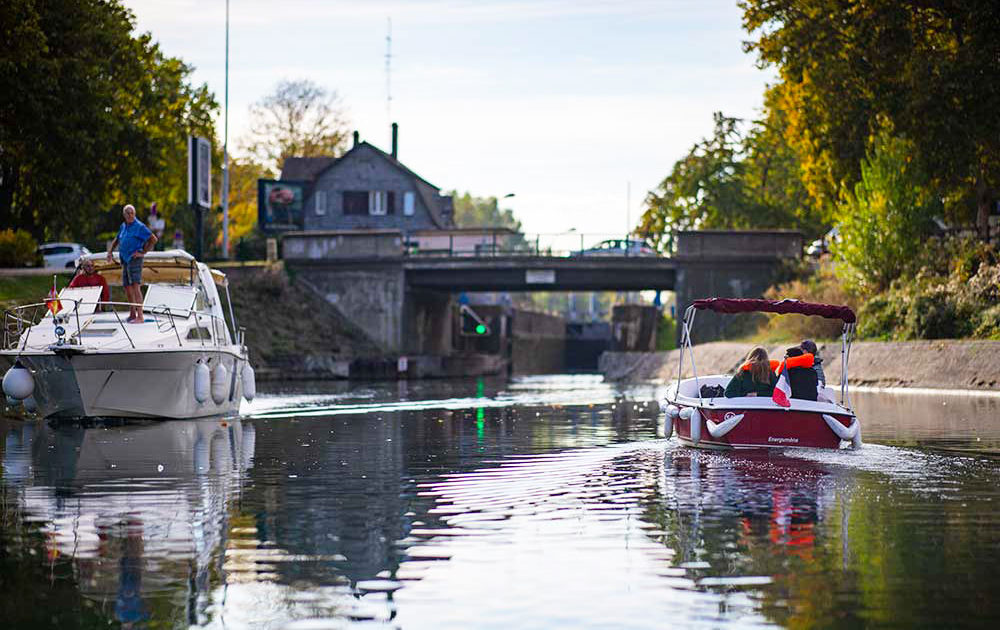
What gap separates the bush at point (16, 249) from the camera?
48.8 metres

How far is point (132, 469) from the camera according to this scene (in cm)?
1673

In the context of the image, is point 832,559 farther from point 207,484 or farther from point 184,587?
point 207,484

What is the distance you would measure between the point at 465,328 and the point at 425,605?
267 feet

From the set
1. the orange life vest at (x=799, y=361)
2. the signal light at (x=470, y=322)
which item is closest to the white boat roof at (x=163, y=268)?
the orange life vest at (x=799, y=361)

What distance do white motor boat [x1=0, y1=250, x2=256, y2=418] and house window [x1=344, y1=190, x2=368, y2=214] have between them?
7127 centimetres

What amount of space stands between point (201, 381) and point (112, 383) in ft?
6.33

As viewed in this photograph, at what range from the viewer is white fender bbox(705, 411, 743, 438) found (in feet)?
63.1

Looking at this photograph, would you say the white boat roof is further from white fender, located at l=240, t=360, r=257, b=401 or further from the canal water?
the canal water

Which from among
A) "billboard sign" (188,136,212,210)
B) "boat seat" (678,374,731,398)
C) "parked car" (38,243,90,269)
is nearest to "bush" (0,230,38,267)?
"billboard sign" (188,136,212,210)

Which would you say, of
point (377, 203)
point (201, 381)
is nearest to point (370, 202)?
point (377, 203)

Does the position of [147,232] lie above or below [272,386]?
above

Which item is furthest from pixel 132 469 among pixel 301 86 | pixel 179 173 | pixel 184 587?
pixel 301 86

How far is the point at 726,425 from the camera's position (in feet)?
63.2

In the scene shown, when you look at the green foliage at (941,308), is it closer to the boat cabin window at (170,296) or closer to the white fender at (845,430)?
the white fender at (845,430)
